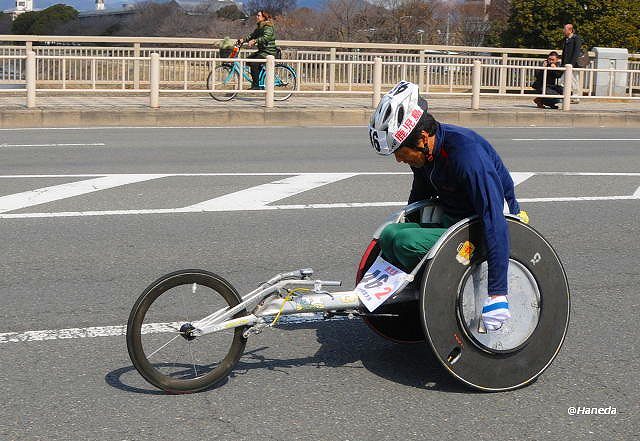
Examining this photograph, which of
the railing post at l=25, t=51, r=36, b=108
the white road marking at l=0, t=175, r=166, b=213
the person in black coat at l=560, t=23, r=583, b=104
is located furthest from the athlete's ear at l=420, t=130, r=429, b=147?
the person in black coat at l=560, t=23, r=583, b=104

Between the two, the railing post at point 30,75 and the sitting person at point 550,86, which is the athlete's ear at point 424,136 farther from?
the sitting person at point 550,86

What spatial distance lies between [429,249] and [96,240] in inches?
156

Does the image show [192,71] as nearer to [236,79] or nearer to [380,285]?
[236,79]

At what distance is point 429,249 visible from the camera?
4898 mm

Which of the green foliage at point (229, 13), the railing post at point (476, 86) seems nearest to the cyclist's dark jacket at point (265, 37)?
the railing post at point (476, 86)

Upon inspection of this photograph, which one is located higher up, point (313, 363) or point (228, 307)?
point (228, 307)

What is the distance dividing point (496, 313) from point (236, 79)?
16134 millimetres

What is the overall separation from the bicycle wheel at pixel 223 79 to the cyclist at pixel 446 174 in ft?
50.9

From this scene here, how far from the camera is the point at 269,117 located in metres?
18.9

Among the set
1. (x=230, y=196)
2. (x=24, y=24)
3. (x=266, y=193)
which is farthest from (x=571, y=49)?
(x=24, y=24)

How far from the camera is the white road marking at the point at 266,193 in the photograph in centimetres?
971

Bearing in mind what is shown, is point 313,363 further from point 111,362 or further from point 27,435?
point 27,435

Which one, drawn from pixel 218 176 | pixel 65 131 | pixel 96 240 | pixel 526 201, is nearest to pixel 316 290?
pixel 96 240

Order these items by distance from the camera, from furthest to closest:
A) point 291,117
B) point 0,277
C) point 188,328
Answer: point 291,117 → point 0,277 → point 188,328
